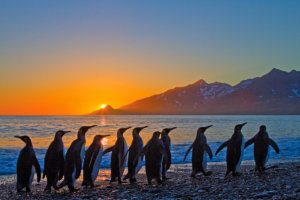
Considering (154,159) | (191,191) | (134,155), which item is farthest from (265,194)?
(134,155)

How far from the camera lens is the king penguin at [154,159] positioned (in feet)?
26.9

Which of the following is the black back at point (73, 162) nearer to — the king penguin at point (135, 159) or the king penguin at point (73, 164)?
the king penguin at point (73, 164)

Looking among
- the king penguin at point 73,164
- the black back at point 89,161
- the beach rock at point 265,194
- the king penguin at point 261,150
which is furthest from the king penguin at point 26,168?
the king penguin at point 261,150

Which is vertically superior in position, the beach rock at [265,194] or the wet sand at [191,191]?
the beach rock at [265,194]

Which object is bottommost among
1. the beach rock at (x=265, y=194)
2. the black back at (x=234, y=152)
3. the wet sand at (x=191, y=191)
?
the wet sand at (x=191, y=191)

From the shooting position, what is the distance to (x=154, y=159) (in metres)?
8.29

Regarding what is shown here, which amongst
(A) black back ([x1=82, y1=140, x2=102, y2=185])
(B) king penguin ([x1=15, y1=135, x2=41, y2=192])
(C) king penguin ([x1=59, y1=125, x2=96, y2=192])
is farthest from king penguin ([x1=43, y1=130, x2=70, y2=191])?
(A) black back ([x1=82, y1=140, x2=102, y2=185])

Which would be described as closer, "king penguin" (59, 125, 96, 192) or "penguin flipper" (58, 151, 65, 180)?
"king penguin" (59, 125, 96, 192)

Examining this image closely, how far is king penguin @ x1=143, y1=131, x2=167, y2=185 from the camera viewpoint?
8195 millimetres

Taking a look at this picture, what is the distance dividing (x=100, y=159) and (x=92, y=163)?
11.5 inches

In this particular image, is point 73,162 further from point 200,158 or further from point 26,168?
point 200,158

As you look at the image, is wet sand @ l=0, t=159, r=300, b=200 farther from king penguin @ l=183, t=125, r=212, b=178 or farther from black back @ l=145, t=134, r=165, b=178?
king penguin @ l=183, t=125, r=212, b=178

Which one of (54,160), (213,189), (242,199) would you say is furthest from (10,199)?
(242,199)

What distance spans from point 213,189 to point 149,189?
1.52 m
